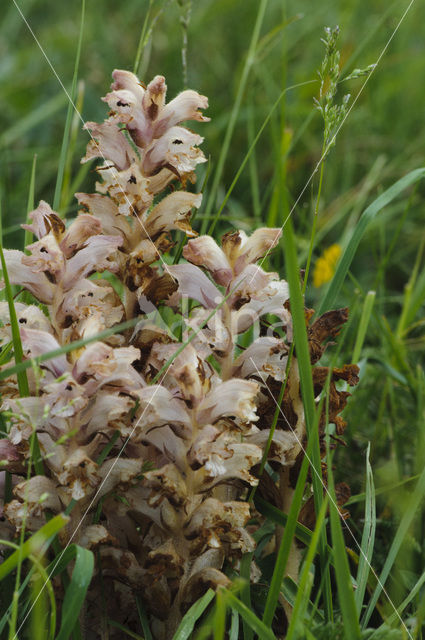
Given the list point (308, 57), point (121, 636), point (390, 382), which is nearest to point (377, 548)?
point (390, 382)

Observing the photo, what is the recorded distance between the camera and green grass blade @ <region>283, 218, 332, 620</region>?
2.67ft

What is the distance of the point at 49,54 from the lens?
301 centimetres

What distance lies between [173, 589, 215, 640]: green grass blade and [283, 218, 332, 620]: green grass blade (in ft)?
0.46

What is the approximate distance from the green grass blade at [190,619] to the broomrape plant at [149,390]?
36 millimetres

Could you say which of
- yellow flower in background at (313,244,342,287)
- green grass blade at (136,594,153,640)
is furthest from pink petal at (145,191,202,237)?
yellow flower in background at (313,244,342,287)

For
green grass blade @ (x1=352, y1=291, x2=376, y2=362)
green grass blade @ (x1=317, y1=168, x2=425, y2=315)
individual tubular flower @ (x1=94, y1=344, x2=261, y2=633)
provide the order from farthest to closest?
green grass blade @ (x1=352, y1=291, x2=376, y2=362) < green grass blade @ (x1=317, y1=168, x2=425, y2=315) < individual tubular flower @ (x1=94, y1=344, x2=261, y2=633)

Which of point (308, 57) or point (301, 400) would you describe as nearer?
point (301, 400)

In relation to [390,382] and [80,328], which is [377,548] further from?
[80,328]

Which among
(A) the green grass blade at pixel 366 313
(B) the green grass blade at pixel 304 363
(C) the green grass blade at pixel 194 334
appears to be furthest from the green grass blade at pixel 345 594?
(A) the green grass blade at pixel 366 313

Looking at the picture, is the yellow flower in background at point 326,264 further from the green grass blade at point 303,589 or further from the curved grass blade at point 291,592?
the green grass blade at point 303,589

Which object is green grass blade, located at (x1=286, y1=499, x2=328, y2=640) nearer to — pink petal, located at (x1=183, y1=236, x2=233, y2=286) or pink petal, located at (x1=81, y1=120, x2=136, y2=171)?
pink petal, located at (x1=183, y1=236, x2=233, y2=286)

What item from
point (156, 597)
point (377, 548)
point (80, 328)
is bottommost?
point (377, 548)

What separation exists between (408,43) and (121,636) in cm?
304

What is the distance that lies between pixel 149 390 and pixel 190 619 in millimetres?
259
